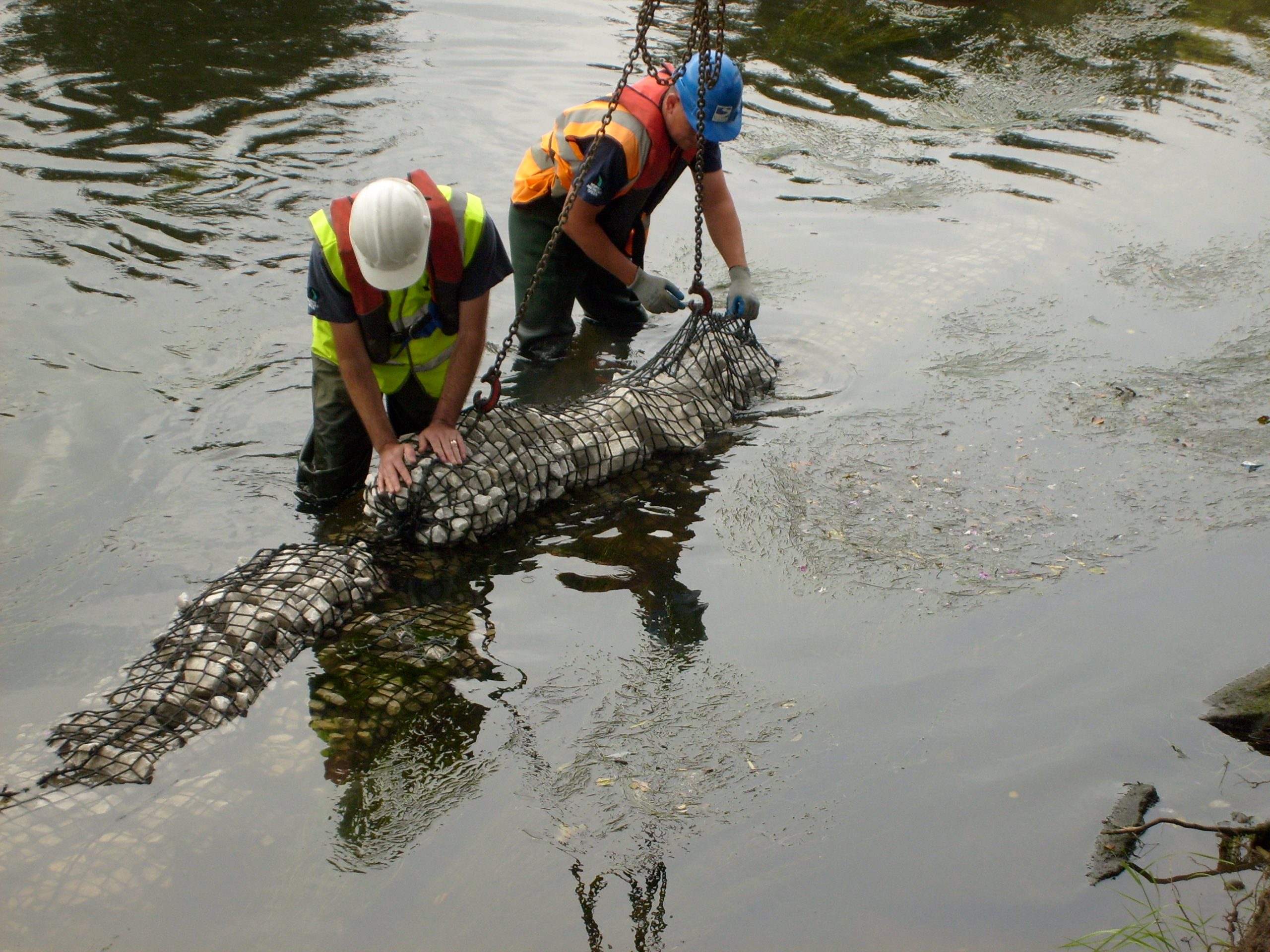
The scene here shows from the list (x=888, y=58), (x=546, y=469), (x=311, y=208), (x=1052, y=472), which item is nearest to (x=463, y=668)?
(x=546, y=469)

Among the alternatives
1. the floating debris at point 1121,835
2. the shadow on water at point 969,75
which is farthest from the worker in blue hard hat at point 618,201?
the floating debris at point 1121,835

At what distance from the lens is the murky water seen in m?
2.81

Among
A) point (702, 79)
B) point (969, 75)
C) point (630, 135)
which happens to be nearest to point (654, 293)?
point (630, 135)

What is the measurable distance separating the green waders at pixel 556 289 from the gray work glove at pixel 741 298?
1.98 ft

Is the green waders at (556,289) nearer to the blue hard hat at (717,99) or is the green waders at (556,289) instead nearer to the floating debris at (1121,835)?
the blue hard hat at (717,99)

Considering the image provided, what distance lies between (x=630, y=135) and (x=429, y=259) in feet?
4.34

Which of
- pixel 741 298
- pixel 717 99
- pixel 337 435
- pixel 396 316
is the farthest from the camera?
pixel 741 298

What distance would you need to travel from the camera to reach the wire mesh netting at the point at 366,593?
3170 millimetres

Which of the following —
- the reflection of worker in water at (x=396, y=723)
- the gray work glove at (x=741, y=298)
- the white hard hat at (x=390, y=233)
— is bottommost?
the reflection of worker in water at (x=396, y=723)

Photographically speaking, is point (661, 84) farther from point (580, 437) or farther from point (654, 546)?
point (654, 546)

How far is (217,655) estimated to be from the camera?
3322 mm

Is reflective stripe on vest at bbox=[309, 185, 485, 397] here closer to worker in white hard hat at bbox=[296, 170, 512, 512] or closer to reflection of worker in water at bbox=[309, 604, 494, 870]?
worker in white hard hat at bbox=[296, 170, 512, 512]

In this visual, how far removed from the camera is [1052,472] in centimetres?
439

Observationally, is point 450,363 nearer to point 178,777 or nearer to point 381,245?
point 381,245
